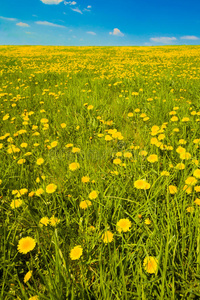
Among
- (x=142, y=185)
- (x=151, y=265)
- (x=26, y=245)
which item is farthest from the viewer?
(x=142, y=185)

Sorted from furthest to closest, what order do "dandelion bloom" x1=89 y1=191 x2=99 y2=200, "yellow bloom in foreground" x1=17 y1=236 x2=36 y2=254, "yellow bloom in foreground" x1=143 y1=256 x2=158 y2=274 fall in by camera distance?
"dandelion bloom" x1=89 y1=191 x2=99 y2=200, "yellow bloom in foreground" x1=17 y1=236 x2=36 y2=254, "yellow bloom in foreground" x1=143 y1=256 x2=158 y2=274

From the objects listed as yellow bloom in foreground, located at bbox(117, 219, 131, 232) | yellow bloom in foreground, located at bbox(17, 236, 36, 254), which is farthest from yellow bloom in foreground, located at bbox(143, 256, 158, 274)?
yellow bloom in foreground, located at bbox(17, 236, 36, 254)

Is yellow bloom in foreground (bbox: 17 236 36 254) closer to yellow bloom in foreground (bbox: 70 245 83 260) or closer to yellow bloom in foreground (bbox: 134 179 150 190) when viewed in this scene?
yellow bloom in foreground (bbox: 70 245 83 260)

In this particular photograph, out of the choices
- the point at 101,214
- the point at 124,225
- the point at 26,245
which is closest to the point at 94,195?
the point at 101,214

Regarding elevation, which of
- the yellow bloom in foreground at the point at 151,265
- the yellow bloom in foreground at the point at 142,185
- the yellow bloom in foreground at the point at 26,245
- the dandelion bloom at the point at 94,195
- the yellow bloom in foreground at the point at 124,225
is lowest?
the yellow bloom in foreground at the point at 26,245

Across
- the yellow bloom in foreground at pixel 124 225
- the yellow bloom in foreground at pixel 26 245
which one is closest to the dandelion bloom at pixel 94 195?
the yellow bloom in foreground at pixel 124 225

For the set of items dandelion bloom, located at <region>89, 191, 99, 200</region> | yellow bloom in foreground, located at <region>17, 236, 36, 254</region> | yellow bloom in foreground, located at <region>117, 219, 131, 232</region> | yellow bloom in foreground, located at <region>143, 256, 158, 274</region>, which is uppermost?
dandelion bloom, located at <region>89, 191, 99, 200</region>

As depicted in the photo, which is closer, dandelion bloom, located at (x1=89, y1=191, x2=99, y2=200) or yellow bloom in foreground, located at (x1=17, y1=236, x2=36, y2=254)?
yellow bloom in foreground, located at (x1=17, y1=236, x2=36, y2=254)

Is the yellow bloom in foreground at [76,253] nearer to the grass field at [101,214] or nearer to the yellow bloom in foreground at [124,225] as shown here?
the grass field at [101,214]

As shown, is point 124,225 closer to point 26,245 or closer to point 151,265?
point 151,265

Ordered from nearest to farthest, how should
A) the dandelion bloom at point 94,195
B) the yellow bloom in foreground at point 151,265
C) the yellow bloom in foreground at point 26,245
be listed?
the yellow bloom in foreground at point 151,265, the yellow bloom in foreground at point 26,245, the dandelion bloom at point 94,195

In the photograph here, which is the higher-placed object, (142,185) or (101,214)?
(142,185)

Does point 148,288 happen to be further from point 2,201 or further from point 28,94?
point 28,94

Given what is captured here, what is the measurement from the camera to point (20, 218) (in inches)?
46.2
